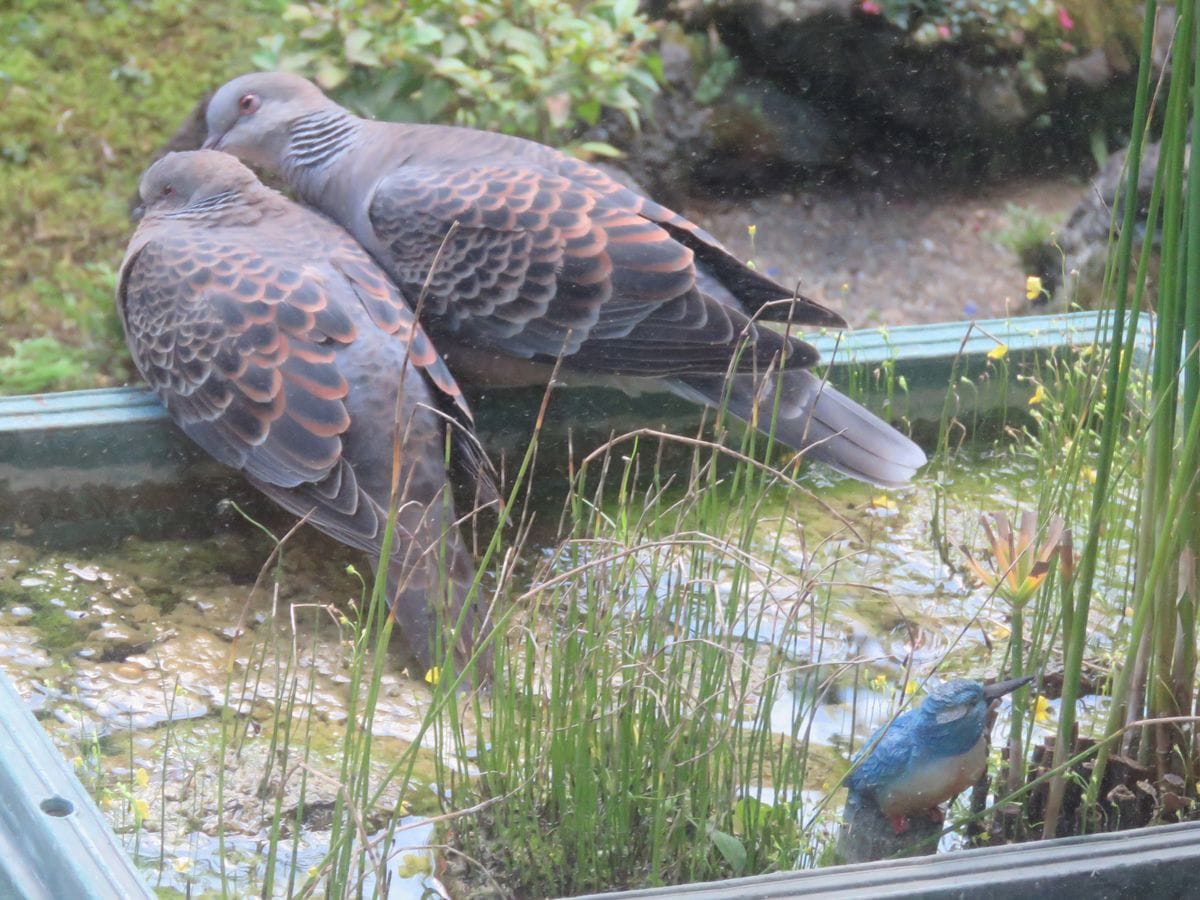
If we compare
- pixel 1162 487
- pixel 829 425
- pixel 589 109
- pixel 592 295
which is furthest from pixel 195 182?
pixel 1162 487

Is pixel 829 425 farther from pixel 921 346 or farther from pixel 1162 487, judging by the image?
pixel 1162 487

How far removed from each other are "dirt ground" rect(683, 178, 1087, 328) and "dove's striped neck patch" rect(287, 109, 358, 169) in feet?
7.36

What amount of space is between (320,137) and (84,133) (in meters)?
1.94

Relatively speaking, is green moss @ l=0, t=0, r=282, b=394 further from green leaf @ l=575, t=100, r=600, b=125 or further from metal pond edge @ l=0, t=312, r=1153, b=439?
green leaf @ l=575, t=100, r=600, b=125

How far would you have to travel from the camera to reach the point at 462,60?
419 cm

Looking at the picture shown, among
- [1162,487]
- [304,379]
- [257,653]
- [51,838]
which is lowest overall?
[257,653]

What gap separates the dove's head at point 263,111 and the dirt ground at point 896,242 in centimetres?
227

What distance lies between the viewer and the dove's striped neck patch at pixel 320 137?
3229 mm

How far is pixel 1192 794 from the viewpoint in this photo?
1678 millimetres

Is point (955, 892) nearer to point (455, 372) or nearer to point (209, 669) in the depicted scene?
point (209, 669)

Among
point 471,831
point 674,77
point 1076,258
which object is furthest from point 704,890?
point 674,77

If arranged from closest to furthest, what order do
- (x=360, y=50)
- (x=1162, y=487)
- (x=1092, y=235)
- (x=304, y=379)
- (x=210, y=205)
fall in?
(x=1162, y=487) → (x=304, y=379) → (x=210, y=205) → (x=360, y=50) → (x=1092, y=235)

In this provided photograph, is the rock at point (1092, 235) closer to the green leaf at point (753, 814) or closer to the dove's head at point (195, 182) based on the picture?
the dove's head at point (195, 182)

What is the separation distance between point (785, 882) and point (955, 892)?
0.16 metres
